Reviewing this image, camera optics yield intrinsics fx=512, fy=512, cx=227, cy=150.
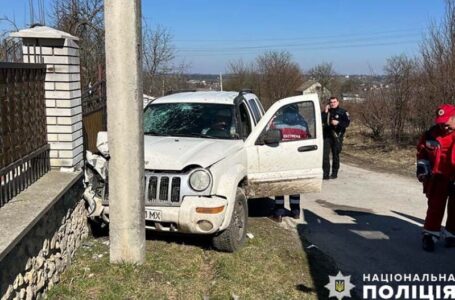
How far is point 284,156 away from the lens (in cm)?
670

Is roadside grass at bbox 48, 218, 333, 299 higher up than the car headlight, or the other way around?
the car headlight

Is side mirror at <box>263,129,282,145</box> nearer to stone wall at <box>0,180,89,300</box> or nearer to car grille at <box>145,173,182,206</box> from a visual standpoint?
car grille at <box>145,173,182,206</box>

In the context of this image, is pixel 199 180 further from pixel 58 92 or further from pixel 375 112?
pixel 375 112

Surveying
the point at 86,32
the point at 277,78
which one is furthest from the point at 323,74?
the point at 86,32

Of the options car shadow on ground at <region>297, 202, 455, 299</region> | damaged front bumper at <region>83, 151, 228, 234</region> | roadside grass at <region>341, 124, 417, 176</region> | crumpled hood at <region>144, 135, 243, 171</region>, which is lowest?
car shadow on ground at <region>297, 202, 455, 299</region>

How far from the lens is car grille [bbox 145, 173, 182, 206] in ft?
17.6

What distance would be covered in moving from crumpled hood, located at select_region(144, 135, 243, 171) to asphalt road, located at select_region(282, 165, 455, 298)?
5.97 feet

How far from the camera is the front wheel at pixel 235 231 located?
5.54m

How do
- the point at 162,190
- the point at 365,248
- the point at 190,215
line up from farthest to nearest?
the point at 365,248 → the point at 162,190 → the point at 190,215

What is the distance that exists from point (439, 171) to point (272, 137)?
2.01 meters

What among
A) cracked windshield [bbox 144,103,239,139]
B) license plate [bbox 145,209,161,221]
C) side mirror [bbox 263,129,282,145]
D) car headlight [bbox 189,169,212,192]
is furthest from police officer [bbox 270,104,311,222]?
license plate [bbox 145,209,161,221]

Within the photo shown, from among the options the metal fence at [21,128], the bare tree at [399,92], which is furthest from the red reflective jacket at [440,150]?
the bare tree at [399,92]

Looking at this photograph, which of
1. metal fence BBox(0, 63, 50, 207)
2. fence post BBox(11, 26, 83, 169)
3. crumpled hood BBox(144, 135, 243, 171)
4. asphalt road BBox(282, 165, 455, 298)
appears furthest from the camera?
asphalt road BBox(282, 165, 455, 298)

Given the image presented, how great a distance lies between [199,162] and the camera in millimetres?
5473
